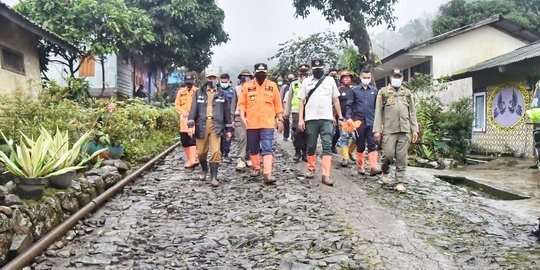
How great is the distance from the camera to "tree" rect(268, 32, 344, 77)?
2414 cm

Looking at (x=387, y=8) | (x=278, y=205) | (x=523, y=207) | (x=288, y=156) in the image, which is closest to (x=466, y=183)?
(x=523, y=207)

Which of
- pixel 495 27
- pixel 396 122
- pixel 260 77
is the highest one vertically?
pixel 495 27

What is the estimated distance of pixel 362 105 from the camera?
924 cm

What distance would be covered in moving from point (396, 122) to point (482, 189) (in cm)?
277

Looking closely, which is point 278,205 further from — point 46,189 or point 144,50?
point 144,50

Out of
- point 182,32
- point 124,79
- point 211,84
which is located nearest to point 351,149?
point 211,84

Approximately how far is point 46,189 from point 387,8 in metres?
19.8

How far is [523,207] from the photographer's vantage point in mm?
7203

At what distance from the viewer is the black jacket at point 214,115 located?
8.20m

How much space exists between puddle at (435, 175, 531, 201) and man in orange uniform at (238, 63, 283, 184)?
3.80 m

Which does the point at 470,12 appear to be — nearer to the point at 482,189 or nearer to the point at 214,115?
the point at 482,189

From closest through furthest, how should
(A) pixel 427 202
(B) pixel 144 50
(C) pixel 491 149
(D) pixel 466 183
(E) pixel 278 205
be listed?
1. (E) pixel 278 205
2. (A) pixel 427 202
3. (D) pixel 466 183
4. (C) pixel 491 149
5. (B) pixel 144 50

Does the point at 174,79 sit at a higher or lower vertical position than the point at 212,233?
higher

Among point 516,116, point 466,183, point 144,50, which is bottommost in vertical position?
point 466,183
